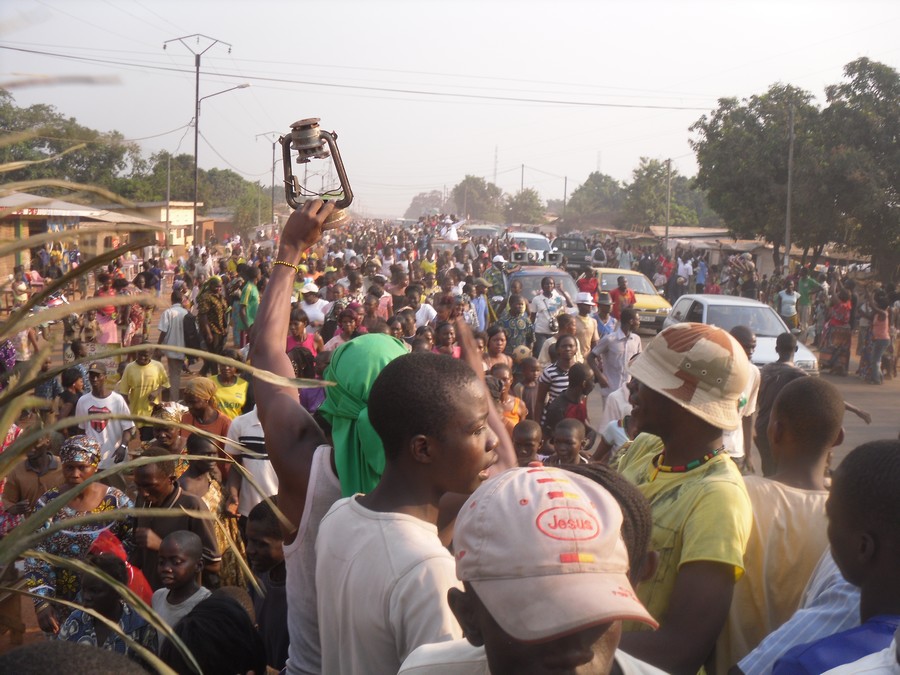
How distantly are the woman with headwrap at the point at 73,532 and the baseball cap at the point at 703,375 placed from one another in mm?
3027

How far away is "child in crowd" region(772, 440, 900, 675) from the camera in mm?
1925

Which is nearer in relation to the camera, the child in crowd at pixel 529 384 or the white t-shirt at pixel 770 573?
the white t-shirt at pixel 770 573

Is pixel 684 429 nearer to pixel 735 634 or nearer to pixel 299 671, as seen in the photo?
pixel 735 634

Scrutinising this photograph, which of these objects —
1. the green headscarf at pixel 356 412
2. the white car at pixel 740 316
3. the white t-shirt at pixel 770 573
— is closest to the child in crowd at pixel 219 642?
the green headscarf at pixel 356 412

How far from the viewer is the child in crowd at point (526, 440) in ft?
19.5

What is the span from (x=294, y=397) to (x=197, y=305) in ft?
35.4

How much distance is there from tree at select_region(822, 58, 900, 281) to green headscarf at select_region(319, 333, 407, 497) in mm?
25342

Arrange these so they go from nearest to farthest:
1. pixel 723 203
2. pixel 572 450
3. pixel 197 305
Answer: pixel 572 450
pixel 197 305
pixel 723 203

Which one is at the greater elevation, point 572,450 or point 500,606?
point 500,606

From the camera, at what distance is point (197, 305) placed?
13023mm

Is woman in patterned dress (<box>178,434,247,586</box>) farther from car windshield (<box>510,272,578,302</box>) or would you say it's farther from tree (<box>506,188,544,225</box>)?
tree (<box>506,188,544,225</box>)

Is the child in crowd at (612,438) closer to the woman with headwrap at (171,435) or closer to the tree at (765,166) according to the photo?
the woman with headwrap at (171,435)

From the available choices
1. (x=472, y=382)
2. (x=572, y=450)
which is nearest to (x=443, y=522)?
(x=472, y=382)

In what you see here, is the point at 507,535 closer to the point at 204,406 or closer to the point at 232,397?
the point at 204,406
